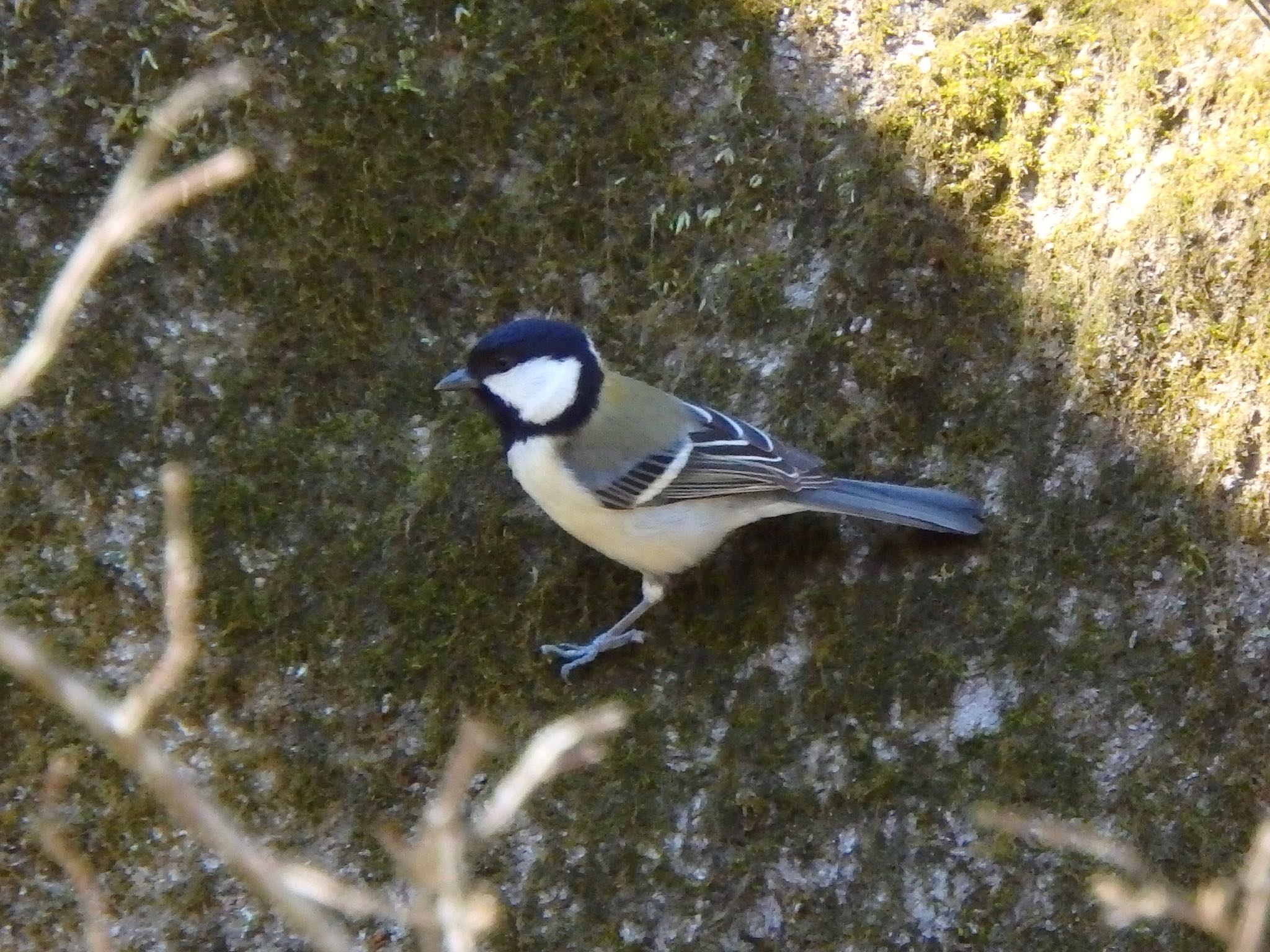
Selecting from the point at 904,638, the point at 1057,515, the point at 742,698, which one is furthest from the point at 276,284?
the point at 1057,515

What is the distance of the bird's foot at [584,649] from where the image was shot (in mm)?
1841

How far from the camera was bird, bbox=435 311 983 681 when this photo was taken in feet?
5.92

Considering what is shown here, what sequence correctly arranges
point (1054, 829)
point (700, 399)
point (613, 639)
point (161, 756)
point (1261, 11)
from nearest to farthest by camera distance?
point (161, 756), point (1054, 829), point (1261, 11), point (613, 639), point (700, 399)

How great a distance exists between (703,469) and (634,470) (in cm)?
12

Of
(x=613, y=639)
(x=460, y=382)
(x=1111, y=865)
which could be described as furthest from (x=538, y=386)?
(x=1111, y=865)

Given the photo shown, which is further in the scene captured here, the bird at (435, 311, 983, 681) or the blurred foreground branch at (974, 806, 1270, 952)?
the bird at (435, 311, 983, 681)

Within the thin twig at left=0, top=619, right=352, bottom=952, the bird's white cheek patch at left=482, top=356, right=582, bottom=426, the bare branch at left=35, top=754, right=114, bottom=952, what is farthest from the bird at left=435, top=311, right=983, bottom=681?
the thin twig at left=0, top=619, right=352, bottom=952

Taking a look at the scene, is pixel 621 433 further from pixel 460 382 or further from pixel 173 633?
pixel 173 633

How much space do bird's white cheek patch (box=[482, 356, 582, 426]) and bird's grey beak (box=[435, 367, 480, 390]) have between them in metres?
0.02

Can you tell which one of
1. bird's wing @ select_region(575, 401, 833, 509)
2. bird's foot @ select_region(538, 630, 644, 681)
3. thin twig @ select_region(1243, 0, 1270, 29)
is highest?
thin twig @ select_region(1243, 0, 1270, 29)

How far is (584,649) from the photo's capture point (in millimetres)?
1845

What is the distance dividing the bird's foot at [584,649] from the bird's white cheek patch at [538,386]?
0.39 m

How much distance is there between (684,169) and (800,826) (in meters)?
1.22

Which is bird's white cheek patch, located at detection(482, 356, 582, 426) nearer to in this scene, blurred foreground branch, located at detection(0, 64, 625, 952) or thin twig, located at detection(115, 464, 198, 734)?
blurred foreground branch, located at detection(0, 64, 625, 952)
